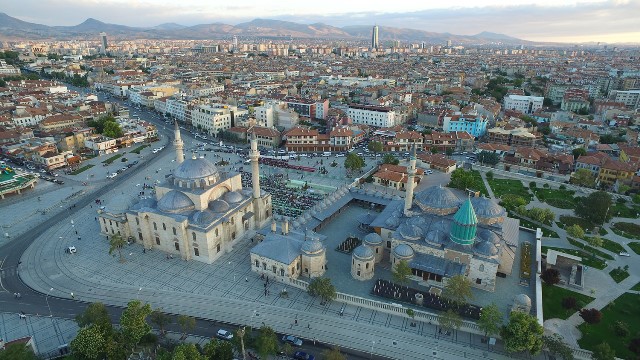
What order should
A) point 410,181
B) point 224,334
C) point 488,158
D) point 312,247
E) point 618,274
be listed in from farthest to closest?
point 488,158 < point 410,181 < point 618,274 < point 312,247 < point 224,334

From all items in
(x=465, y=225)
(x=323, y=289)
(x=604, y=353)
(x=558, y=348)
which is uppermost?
(x=465, y=225)

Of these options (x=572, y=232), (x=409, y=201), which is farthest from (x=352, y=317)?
(x=572, y=232)

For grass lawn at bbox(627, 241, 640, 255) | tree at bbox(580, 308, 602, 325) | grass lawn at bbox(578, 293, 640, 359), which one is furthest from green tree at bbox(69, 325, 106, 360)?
grass lawn at bbox(627, 241, 640, 255)

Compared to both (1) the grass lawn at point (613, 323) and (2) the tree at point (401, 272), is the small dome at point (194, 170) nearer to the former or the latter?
Result: (2) the tree at point (401, 272)

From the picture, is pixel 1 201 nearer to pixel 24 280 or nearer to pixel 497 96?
pixel 24 280

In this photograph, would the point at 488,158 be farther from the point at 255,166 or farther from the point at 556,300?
the point at 255,166

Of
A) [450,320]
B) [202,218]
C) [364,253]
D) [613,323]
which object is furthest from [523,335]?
[202,218]
